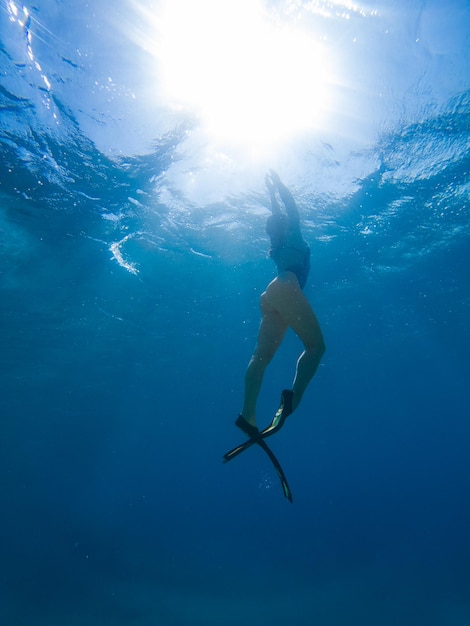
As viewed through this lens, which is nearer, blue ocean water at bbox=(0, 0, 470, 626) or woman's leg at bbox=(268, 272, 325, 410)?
woman's leg at bbox=(268, 272, 325, 410)

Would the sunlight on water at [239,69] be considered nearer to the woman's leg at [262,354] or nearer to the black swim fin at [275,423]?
the woman's leg at [262,354]

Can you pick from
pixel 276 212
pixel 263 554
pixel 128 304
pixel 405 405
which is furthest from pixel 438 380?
pixel 276 212

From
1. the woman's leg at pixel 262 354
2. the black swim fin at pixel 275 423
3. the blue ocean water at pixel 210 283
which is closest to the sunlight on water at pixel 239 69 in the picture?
the blue ocean water at pixel 210 283

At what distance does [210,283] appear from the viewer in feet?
63.1

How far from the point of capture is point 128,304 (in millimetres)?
20688

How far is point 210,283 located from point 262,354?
46.4ft

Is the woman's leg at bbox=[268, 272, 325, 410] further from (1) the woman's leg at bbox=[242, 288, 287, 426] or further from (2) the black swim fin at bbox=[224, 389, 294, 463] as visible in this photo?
(1) the woman's leg at bbox=[242, 288, 287, 426]

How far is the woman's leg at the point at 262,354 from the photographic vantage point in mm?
5172

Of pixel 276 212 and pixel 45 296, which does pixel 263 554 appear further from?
pixel 276 212

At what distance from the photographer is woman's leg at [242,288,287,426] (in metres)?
5.17

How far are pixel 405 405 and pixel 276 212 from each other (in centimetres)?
5463

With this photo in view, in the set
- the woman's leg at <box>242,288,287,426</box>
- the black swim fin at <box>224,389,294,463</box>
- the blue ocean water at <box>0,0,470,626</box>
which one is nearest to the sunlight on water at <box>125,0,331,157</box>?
the blue ocean water at <box>0,0,470,626</box>

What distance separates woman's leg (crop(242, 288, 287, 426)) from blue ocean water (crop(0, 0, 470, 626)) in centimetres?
586

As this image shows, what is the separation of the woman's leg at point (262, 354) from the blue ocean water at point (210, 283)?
5864 mm
